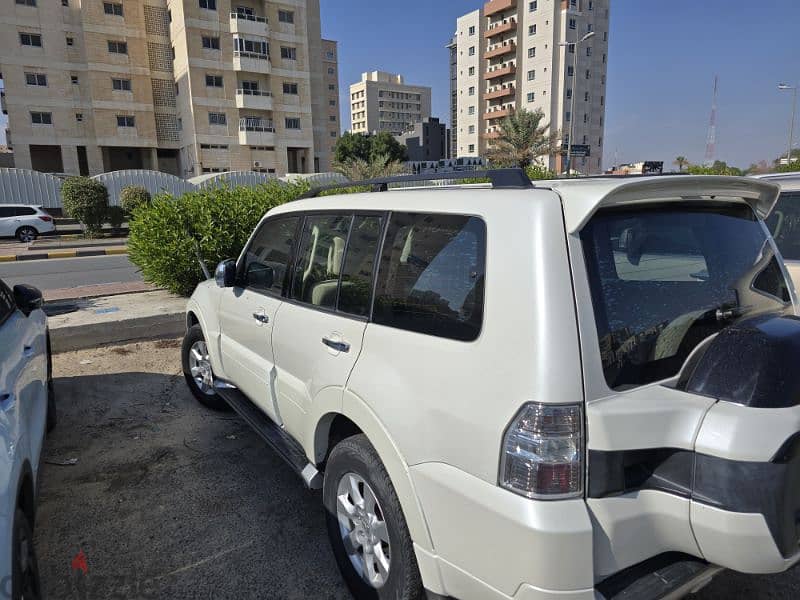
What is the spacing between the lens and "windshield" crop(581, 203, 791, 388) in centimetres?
168

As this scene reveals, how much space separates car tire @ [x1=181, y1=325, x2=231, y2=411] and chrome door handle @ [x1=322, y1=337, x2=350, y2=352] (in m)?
2.24

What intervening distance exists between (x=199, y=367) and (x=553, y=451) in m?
3.75

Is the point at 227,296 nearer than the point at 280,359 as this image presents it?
No

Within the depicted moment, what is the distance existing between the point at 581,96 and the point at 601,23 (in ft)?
36.1

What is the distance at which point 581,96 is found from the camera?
66875mm

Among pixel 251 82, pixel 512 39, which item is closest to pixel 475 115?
pixel 512 39

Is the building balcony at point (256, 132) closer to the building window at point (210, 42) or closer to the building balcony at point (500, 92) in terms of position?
the building window at point (210, 42)

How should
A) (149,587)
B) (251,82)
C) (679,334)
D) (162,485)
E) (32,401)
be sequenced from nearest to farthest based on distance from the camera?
(679,334) < (149,587) < (32,401) < (162,485) < (251,82)

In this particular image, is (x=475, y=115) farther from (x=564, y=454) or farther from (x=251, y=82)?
(x=564, y=454)

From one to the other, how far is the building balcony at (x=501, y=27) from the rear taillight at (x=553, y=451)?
75432 mm

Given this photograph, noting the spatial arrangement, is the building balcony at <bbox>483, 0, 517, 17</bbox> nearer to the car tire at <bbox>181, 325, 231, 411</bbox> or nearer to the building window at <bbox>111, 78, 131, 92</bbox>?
the building window at <bbox>111, 78, 131, 92</bbox>

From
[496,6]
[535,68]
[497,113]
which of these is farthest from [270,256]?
[496,6]

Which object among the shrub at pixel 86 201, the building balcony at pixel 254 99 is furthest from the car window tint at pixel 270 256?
the building balcony at pixel 254 99

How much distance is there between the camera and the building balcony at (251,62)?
143 feet
